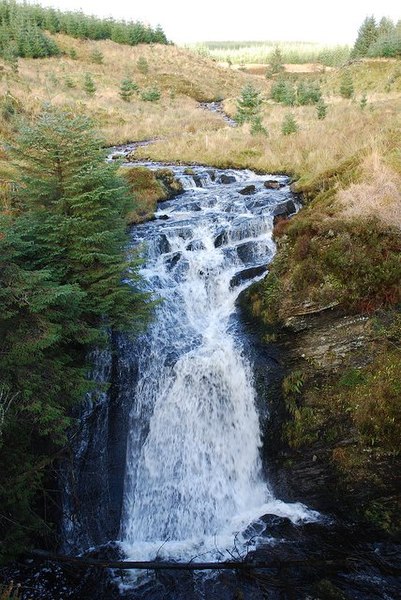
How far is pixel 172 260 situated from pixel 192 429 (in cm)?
561

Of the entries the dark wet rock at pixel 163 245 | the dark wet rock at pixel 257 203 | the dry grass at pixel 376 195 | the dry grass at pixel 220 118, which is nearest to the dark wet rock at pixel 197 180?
the dry grass at pixel 220 118

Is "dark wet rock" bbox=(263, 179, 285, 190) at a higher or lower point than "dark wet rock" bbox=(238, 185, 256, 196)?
higher

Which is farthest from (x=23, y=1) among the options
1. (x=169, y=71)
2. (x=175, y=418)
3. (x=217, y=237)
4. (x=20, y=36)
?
(x=175, y=418)

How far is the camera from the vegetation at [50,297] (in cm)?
727

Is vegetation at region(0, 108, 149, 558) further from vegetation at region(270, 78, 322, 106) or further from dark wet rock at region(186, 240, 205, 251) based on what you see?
vegetation at region(270, 78, 322, 106)

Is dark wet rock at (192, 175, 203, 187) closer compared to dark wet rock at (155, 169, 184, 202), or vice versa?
dark wet rock at (155, 169, 184, 202)

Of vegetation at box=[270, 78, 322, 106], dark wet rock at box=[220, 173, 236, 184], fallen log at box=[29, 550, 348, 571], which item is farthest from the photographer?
vegetation at box=[270, 78, 322, 106]

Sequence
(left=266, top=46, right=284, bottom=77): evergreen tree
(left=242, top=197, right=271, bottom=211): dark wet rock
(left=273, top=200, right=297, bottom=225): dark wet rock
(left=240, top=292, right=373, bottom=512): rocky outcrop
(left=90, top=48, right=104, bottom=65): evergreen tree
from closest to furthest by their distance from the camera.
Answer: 1. (left=240, top=292, right=373, bottom=512): rocky outcrop
2. (left=273, top=200, right=297, bottom=225): dark wet rock
3. (left=242, top=197, right=271, bottom=211): dark wet rock
4. (left=90, top=48, right=104, bottom=65): evergreen tree
5. (left=266, top=46, right=284, bottom=77): evergreen tree

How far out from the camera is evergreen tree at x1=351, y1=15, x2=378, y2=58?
65.0 m

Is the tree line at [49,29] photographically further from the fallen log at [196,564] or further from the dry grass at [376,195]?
the fallen log at [196,564]

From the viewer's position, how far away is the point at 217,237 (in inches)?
559

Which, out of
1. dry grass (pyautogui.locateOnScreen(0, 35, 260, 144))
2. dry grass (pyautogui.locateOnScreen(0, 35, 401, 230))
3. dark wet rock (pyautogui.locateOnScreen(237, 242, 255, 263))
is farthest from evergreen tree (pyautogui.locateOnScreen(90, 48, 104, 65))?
dark wet rock (pyautogui.locateOnScreen(237, 242, 255, 263))

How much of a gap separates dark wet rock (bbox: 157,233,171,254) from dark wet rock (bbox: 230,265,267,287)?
8.53ft

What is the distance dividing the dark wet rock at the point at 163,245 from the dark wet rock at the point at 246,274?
8.53 ft
